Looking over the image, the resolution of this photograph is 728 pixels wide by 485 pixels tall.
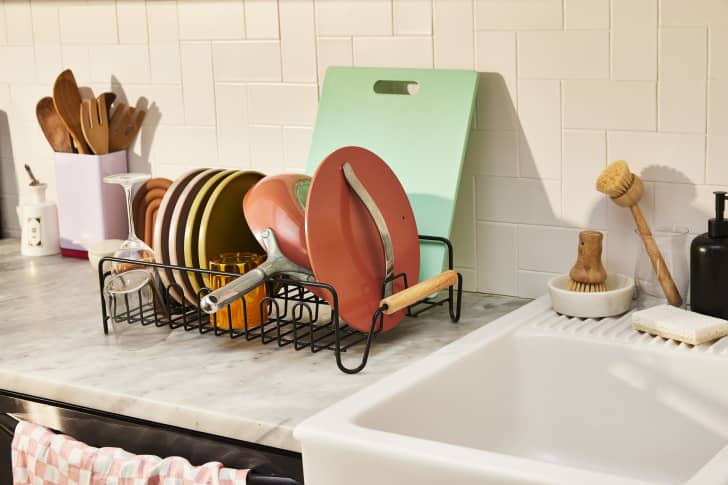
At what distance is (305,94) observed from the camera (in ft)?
6.20

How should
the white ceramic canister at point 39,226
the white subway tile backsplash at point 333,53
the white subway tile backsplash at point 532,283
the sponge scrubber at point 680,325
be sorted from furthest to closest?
the white ceramic canister at point 39,226, the white subway tile backsplash at point 333,53, the white subway tile backsplash at point 532,283, the sponge scrubber at point 680,325

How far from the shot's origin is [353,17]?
1.80 metres

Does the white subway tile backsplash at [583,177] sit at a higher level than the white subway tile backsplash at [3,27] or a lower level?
lower

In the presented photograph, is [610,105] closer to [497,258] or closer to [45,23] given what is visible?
[497,258]

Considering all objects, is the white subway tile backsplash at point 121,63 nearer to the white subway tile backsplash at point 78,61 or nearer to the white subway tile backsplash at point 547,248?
the white subway tile backsplash at point 78,61

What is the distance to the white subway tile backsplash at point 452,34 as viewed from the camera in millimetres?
1681

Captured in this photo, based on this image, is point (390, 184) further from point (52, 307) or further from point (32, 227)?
point (32, 227)

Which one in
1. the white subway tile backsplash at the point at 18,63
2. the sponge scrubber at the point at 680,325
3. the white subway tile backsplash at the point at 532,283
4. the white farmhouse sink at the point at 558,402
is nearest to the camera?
the white farmhouse sink at the point at 558,402

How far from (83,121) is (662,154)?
1153mm

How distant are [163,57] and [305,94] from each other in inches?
14.3

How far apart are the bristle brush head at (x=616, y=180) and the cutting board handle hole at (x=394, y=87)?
404mm

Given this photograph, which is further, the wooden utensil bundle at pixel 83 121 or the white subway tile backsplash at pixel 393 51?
the wooden utensil bundle at pixel 83 121

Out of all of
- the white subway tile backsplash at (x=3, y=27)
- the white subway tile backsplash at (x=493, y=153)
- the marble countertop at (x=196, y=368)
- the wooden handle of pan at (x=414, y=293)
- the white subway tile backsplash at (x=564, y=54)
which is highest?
the white subway tile backsplash at (x=3, y=27)

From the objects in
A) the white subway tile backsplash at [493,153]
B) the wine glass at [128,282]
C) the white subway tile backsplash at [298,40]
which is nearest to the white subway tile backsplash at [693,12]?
the white subway tile backsplash at [493,153]
